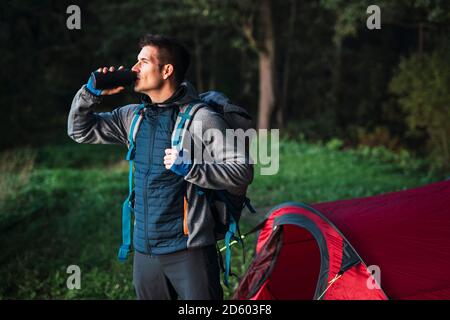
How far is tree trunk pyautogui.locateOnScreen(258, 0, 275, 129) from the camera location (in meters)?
18.9

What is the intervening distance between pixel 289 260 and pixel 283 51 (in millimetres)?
20027

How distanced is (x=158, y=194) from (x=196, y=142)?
12.9 inches

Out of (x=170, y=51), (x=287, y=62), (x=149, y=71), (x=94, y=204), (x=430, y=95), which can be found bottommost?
(x=94, y=204)

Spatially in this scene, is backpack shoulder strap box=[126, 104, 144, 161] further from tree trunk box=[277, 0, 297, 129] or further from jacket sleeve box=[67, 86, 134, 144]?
tree trunk box=[277, 0, 297, 129]

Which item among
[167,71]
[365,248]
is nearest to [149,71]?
[167,71]

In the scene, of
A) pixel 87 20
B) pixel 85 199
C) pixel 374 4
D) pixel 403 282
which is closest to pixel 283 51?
pixel 87 20

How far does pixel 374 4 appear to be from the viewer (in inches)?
557

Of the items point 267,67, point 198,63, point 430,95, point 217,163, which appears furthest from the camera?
point 198,63

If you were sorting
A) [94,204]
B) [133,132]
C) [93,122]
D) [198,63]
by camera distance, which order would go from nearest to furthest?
[133,132] → [93,122] → [94,204] → [198,63]

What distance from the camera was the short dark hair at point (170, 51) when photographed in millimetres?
3174

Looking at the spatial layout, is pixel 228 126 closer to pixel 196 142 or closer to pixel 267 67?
pixel 196 142

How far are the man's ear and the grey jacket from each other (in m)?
0.10

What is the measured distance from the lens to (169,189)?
3082 millimetres
